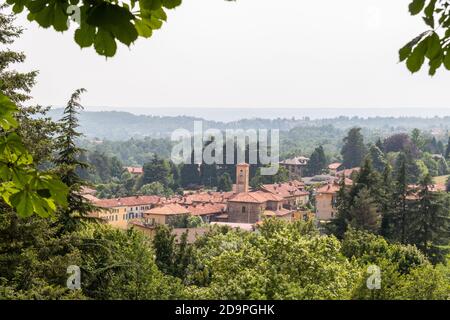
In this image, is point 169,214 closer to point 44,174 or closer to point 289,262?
point 289,262

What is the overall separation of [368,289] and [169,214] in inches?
1639

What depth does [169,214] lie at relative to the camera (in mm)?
55156

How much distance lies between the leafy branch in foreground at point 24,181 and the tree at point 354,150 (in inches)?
3345

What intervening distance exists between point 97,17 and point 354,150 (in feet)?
286

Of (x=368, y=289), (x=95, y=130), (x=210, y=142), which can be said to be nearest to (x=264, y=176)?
(x=210, y=142)

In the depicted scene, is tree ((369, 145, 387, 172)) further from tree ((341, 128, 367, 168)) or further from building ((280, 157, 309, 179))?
building ((280, 157, 309, 179))

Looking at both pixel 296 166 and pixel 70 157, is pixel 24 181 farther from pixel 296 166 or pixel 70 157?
pixel 296 166

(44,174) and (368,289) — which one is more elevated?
(44,174)

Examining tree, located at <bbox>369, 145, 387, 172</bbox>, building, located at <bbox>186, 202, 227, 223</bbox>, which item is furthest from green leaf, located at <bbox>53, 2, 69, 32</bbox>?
tree, located at <bbox>369, 145, 387, 172</bbox>

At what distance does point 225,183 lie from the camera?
3115 inches

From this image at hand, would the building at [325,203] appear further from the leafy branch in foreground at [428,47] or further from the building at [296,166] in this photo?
the leafy branch in foreground at [428,47]

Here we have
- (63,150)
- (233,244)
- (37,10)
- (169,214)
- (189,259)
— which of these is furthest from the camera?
(169,214)

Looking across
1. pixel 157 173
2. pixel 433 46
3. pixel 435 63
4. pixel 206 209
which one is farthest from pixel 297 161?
pixel 433 46
